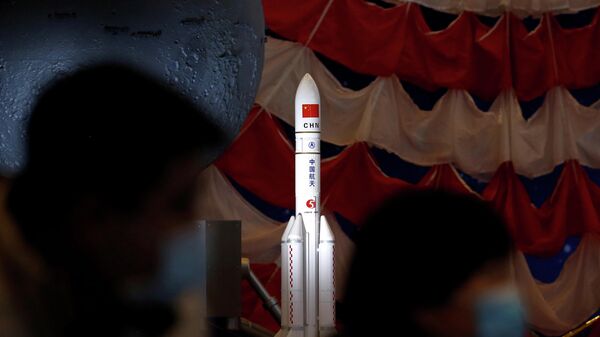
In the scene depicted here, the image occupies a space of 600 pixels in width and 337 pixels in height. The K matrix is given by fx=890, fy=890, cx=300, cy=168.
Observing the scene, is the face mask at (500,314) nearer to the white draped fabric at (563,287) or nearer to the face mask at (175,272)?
the face mask at (175,272)

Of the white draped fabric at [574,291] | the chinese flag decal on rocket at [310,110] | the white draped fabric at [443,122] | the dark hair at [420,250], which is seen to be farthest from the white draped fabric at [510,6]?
the dark hair at [420,250]

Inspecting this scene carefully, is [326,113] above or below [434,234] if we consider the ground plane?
above

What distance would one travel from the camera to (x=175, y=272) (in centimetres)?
88

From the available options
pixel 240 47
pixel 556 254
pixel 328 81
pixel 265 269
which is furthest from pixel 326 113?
pixel 240 47

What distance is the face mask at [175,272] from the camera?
85cm

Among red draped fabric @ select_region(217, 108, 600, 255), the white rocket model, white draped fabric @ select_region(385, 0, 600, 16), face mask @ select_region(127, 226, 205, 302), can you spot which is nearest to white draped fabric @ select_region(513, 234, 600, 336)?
red draped fabric @ select_region(217, 108, 600, 255)

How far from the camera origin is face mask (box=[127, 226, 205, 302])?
853mm

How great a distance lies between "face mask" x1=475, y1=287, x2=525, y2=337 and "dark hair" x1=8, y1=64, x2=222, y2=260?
0.35 metres

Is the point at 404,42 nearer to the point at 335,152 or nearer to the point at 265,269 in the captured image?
the point at 335,152

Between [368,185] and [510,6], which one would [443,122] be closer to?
[368,185]

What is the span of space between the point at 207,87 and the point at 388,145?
6.08 metres

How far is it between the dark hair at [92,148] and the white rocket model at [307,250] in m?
4.63

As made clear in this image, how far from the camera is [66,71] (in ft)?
3.07

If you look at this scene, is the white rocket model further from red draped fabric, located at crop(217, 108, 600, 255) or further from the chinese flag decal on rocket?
red draped fabric, located at crop(217, 108, 600, 255)
